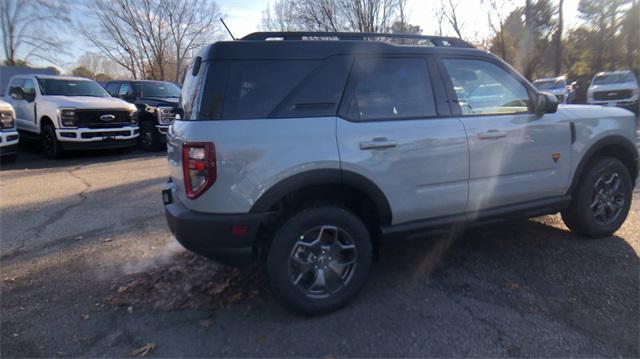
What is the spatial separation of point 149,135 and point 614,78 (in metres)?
18.3

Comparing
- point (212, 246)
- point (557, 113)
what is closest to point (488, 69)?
point (557, 113)

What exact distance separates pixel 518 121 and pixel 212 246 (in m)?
2.74

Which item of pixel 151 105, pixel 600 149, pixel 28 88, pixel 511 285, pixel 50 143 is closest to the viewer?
pixel 511 285

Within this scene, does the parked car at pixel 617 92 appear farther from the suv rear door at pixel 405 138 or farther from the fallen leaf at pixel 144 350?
the fallen leaf at pixel 144 350

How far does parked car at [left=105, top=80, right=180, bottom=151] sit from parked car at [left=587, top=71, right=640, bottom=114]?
1610 centimetres

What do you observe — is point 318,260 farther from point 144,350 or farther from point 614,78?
point 614,78

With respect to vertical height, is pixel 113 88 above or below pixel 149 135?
above

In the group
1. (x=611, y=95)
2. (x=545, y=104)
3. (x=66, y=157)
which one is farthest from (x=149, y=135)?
(x=611, y=95)

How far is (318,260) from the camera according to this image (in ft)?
10.4

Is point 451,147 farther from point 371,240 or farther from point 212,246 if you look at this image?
point 212,246

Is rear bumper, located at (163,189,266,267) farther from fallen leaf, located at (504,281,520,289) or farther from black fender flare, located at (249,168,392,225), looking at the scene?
fallen leaf, located at (504,281,520,289)

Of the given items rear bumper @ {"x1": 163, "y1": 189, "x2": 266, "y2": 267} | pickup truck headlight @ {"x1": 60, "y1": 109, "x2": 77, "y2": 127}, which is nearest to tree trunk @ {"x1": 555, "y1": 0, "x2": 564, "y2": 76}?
pickup truck headlight @ {"x1": 60, "y1": 109, "x2": 77, "y2": 127}

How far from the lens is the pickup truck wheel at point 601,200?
4.26 meters

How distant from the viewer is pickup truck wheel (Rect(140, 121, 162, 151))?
12.4 m
